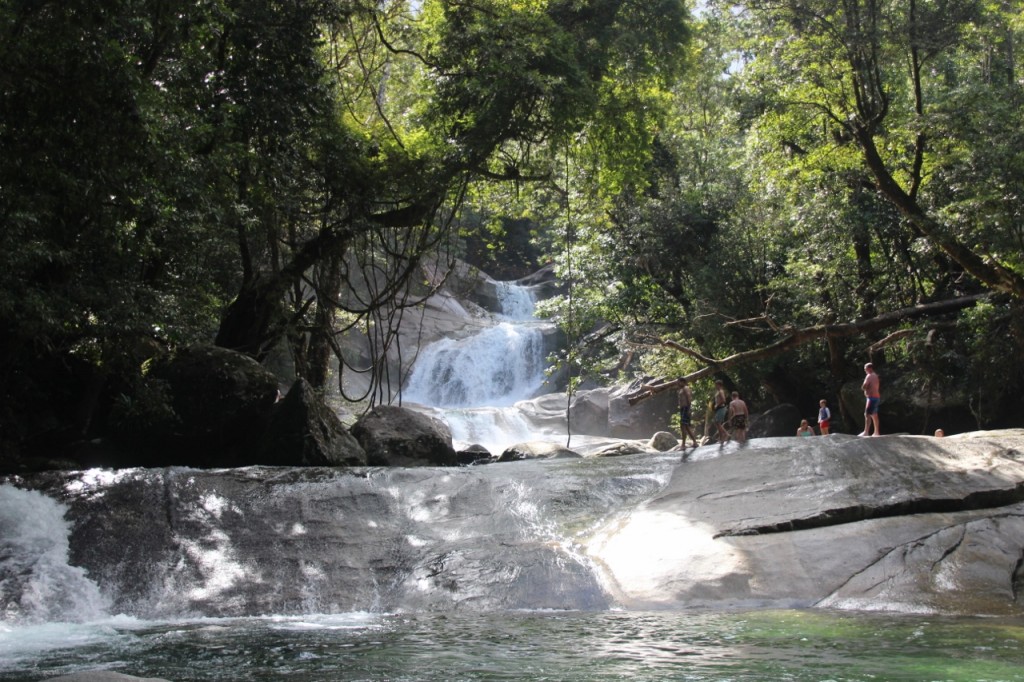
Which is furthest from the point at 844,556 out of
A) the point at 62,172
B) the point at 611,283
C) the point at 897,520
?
the point at 611,283

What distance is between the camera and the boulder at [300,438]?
13914 millimetres

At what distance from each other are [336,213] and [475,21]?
172 inches

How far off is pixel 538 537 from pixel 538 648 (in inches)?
134

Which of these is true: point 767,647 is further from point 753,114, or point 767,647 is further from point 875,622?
point 753,114

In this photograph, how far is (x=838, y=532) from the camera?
970 centimetres

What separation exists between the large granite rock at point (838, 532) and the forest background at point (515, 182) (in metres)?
5.98

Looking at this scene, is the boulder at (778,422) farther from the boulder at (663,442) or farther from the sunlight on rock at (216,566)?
the sunlight on rock at (216,566)

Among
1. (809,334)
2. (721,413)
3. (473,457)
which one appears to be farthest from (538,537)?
(473,457)

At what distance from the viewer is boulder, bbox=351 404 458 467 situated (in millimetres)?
16359

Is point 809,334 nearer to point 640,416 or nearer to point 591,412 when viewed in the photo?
point 640,416

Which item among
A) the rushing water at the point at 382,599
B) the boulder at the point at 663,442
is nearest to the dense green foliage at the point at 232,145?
the rushing water at the point at 382,599

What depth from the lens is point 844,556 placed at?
925cm

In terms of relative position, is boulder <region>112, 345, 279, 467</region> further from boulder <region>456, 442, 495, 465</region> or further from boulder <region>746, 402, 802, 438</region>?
boulder <region>746, 402, 802, 438</region>

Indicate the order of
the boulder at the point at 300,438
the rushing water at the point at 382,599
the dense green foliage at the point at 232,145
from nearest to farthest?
the rushing water at the point at 382,599
the dense green foliage at the point at 232,145
the boulder at the point at 300,438
